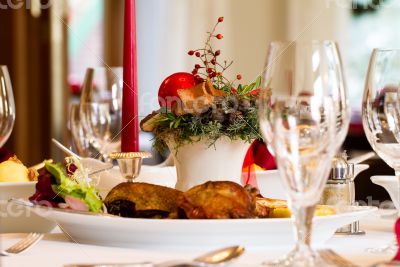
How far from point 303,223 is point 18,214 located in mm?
456

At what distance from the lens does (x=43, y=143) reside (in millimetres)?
5328

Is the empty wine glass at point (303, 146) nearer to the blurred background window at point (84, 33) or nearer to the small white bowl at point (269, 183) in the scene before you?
the small white bowl at point (269, 183)

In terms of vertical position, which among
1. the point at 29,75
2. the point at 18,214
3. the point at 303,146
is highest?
the point at 303,146

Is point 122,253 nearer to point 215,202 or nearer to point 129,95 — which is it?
point 215,202

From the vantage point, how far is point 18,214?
3.60ft

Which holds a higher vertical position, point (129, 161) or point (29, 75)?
point (129, 161)

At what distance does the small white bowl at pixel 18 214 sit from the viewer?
3.51 feet

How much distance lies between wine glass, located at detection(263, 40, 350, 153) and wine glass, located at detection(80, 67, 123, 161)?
1156 millimetres

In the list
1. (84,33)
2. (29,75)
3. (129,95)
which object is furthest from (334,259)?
(84,33)

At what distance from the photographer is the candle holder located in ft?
3.42

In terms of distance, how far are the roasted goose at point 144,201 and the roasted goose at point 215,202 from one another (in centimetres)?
3

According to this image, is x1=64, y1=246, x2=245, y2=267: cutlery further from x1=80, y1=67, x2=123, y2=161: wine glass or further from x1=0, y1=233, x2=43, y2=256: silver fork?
x1=80, y1=67, x2=123, y2=161: wine glass

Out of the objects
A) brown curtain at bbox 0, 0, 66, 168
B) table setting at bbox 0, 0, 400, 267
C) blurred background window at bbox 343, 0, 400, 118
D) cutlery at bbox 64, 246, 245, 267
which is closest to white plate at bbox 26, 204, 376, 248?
table setting at bbox 0, 0, 400, 267

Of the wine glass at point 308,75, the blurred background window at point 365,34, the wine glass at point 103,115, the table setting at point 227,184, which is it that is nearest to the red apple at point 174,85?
the table setting at point 227,184
